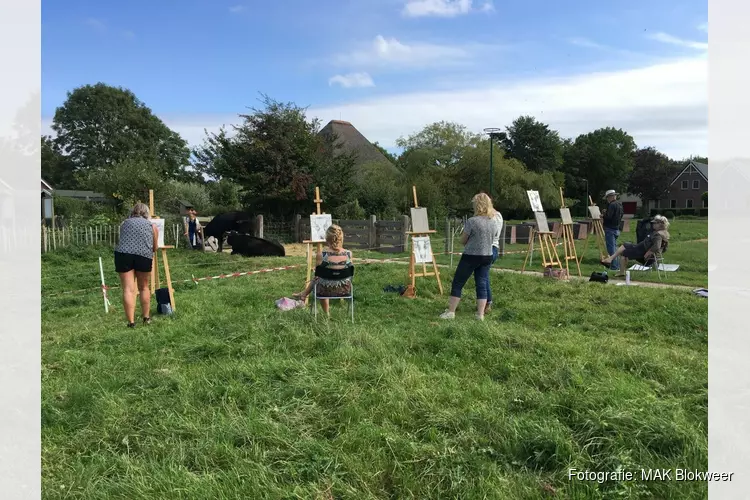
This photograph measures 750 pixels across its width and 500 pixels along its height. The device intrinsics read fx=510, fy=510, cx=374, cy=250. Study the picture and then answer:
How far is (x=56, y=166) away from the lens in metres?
50.1

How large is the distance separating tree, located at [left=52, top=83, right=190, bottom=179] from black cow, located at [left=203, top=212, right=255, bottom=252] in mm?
35949

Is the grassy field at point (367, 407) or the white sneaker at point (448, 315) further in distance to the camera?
the white sneaker at point (448, 315)

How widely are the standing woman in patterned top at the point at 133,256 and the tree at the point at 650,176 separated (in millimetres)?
65985

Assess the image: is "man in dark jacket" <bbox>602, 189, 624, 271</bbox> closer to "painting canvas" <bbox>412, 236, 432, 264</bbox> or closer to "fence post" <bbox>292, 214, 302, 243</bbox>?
"painting canvas" <bbox>412, 236, 432, 264</bbox>

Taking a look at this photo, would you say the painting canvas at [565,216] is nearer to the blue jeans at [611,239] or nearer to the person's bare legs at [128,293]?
the blue jeans at [611,239]

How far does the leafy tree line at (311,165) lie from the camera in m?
19.2

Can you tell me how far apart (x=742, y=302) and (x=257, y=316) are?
639cm

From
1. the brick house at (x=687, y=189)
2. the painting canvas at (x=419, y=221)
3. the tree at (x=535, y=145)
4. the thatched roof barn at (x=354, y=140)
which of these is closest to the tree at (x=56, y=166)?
the thatched roof barn at (x=354, y=140)

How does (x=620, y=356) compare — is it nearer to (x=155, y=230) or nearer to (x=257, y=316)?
(x=257, y=316)

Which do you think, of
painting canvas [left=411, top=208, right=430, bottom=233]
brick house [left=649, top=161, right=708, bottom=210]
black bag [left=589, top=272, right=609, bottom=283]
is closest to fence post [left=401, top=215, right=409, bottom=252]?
painting canvas [left=411, top=208, right=430, bottom=233]

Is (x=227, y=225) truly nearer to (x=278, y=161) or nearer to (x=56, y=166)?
(x=278, y=161)

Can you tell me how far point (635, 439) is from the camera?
269cm

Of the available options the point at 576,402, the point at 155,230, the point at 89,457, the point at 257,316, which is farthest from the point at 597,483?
the point at 155,230

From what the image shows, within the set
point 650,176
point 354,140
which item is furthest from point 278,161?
point 650,176
